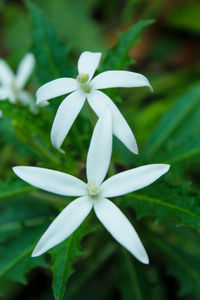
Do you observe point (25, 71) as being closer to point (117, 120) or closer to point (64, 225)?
point (117, 120)

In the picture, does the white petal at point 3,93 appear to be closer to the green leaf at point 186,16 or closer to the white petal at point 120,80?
the white petal at point 120,80

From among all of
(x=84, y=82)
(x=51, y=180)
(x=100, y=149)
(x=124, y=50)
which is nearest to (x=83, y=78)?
(x=84, y=82)

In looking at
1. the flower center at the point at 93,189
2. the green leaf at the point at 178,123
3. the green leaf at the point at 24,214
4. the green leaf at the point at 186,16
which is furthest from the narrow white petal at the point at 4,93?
the green leaf at the point at 186,16

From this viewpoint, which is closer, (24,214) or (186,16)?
(24,214)

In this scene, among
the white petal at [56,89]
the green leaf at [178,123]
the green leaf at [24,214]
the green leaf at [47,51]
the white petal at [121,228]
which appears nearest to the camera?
the white petal at [121,228]

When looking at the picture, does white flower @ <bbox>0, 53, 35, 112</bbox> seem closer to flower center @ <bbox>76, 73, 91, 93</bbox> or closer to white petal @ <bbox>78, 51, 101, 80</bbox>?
white petal @ <bbox>78, 51, 101, 80</bbox>
